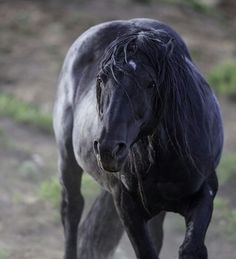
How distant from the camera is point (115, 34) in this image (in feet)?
17.4

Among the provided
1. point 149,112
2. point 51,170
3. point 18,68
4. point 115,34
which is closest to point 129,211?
point 149,112

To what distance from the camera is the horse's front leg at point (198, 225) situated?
13.9ft

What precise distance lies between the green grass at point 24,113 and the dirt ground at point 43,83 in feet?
0.25

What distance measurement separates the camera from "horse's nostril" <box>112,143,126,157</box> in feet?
11.8

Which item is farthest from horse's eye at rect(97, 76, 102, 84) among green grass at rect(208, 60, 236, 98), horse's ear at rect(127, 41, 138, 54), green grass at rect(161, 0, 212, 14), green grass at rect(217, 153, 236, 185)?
green grass at rect(161, 0, 212, 14)

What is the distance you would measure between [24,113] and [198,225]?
5.51 metres

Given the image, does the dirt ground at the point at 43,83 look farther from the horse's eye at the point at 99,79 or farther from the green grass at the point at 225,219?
the horse's eye at the point at 99,79

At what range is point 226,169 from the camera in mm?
7867

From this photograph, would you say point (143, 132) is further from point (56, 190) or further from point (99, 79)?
point (56, 190)

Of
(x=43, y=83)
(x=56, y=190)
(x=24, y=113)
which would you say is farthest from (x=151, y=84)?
(x=43, y=83)

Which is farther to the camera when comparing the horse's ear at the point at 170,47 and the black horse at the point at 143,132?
the horse's ear at the point at 170,47

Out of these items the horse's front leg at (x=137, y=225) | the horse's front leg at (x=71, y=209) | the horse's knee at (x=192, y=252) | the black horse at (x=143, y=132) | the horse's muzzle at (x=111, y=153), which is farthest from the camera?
the horse's front leg at (x=71, y=209)

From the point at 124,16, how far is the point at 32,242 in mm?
7663

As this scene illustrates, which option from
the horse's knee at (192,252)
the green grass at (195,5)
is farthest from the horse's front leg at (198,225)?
the green grass at (195,5)
